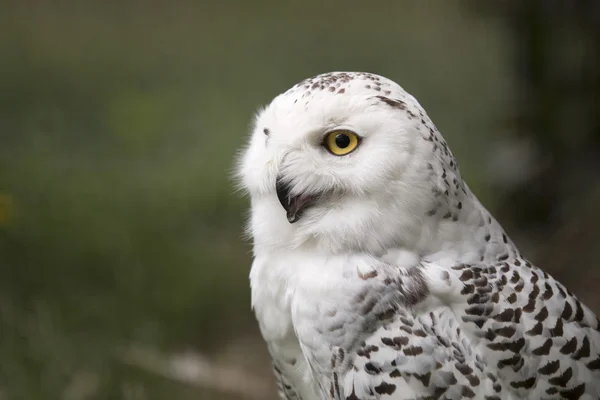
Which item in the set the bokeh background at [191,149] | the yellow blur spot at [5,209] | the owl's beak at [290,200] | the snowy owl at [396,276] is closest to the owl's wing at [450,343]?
the snowy owl at [396,276]

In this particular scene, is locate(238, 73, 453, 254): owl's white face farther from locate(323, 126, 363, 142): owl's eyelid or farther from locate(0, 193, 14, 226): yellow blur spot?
locate(0, 193, 14, 226): yellow blur spot

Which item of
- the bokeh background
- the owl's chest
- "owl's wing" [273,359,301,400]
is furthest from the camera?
the bokeh background

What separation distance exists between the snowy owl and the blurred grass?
1131 mm

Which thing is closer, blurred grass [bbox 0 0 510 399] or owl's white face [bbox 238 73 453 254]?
owl's white face [bbox 238 73 453 254]

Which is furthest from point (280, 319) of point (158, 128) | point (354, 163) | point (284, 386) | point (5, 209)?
point (158, 128)

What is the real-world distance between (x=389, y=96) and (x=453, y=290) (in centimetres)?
35

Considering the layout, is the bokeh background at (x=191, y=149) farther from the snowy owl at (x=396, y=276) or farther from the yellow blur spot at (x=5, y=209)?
the snowy owl at (x=396, y=276)

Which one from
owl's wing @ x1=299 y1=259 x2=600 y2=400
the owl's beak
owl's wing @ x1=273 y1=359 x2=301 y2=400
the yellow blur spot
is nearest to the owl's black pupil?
the owl's beak

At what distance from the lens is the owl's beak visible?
1.09 metres

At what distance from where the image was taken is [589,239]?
2.35m

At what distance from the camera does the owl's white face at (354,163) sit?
1.05m

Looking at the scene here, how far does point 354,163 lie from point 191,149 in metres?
2.23

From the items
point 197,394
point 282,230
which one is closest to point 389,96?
point 282,230

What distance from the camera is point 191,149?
3193 millimetres
